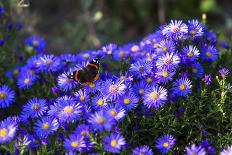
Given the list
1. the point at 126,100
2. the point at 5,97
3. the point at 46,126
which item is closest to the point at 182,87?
the point at 126,100

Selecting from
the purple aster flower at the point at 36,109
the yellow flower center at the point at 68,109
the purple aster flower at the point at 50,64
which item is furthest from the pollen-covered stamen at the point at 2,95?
the yellow flower center at the point at 68,109

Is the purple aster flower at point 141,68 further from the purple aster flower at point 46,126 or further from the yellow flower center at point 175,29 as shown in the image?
the purple aster flower at point 46,126

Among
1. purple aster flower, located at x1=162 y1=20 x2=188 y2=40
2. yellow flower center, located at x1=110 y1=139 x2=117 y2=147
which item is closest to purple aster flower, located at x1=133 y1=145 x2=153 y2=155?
yellow flower center, located at x1=110 y1=139 x2=117 y2=147

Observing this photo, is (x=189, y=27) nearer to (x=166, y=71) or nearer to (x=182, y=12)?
(x=166, y=71)

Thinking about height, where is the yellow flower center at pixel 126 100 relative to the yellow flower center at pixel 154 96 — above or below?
below

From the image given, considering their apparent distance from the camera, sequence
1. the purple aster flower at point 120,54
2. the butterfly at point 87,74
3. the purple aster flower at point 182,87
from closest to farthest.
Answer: the purple aster flower at point 182,87 → the butterfly at point 87,74 → the purple aster flower at point 120,54
